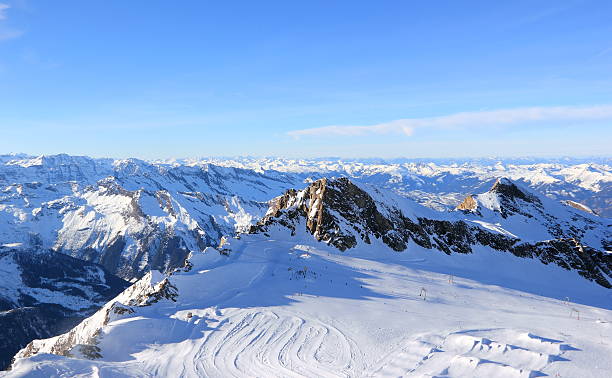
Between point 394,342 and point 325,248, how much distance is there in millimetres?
25364

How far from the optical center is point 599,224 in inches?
A: 3359

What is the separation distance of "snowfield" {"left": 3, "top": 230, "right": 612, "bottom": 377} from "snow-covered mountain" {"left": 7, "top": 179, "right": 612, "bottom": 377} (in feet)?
0.41

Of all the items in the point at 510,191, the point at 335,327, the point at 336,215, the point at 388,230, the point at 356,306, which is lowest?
the point at 356,306

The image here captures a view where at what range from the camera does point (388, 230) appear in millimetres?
54750

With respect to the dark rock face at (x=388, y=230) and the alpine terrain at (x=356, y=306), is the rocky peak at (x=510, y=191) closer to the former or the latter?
the alpine terrain at (x=356, y=306)

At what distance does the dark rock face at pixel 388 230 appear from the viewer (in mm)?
Result: 52094

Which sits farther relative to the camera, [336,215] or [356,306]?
[336,215]

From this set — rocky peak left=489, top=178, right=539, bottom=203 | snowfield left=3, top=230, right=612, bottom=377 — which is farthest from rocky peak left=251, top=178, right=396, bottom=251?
rocky peak left=489, top=178, right=539, bottom=203

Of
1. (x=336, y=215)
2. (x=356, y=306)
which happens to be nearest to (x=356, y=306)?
(x=356, y=306)

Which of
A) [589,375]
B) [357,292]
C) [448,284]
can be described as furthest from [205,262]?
[589,375]

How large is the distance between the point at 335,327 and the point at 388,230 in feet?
103

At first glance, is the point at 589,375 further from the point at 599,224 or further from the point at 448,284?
the point at 599,224

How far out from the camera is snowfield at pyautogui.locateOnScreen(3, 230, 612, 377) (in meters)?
19.6

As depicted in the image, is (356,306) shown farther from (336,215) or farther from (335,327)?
(336,215)
